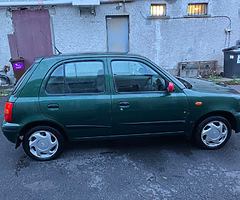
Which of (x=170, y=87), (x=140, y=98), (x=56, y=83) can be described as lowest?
(x=140, y=98)

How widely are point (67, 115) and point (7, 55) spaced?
23.9 feet

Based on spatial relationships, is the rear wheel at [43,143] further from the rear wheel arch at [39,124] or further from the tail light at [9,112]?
the tail light at [9,112]

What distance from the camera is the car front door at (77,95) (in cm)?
392

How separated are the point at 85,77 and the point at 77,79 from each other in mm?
118

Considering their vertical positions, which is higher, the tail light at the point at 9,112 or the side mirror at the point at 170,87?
the side mirror at the point at 170,87

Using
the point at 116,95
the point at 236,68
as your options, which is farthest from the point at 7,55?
the point at 236,68

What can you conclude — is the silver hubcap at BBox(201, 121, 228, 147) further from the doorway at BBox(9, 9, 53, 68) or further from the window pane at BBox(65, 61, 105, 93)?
the doorway at BBox(9, 9, 53, 68)

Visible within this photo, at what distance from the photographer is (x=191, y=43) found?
1055 cm

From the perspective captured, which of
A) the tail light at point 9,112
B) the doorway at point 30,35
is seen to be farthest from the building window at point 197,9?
the tail light at point 9,112

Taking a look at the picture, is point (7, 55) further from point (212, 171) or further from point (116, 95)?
point (212, 171)

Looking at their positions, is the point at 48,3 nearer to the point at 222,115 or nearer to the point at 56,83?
the point at 56,83

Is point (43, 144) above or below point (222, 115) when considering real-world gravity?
below

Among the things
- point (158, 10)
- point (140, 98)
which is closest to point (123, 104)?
point (140, 98)

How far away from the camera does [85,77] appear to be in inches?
156
